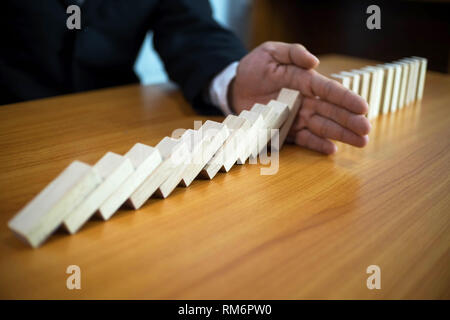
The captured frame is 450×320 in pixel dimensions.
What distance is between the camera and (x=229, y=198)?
0.55 meters

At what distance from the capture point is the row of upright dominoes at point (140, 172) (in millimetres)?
446

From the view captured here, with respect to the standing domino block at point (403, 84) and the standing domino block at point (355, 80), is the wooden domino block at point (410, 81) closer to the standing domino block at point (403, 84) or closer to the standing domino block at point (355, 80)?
the standing domino block at point (403, 84)

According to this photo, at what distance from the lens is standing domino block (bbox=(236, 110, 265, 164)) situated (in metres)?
0.64

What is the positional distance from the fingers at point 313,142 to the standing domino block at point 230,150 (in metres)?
0.15

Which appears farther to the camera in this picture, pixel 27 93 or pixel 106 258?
pixel 27 93

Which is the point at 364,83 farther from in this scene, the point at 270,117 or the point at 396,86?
the point at 270,117

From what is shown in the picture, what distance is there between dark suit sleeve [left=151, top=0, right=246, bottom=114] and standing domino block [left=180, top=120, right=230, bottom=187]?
1.04ft

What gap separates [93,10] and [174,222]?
2.58 ft

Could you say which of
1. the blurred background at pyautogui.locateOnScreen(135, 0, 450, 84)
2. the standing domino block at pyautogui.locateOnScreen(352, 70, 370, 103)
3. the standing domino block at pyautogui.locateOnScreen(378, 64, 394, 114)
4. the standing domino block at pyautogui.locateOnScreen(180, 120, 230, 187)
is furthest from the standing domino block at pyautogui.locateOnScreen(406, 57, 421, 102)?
the blurred background at pyautogui.locateOnScreen(135, 0, 450, 84)

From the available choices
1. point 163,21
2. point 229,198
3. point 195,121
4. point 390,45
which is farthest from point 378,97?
point 390,45

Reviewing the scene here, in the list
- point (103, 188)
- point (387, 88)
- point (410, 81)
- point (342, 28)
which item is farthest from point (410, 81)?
point (342, 28)

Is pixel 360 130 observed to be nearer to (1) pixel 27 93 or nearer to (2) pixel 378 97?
(2) pixel 378 97

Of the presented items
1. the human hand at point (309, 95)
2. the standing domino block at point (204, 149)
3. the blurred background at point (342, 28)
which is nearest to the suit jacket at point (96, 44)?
the human hand at point (309, 95)

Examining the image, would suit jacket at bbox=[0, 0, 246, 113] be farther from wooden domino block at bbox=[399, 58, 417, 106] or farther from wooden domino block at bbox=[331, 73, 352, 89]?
wooden domino block at bbox=[399, 58, 417, 106]
